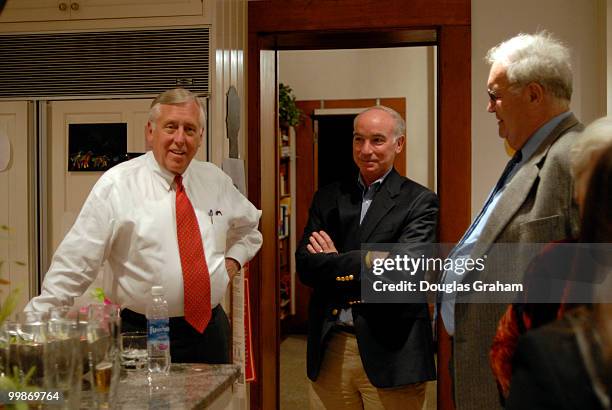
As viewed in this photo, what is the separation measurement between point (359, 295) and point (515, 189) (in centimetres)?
90

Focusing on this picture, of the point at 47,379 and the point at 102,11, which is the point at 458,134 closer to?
the point at 102,11

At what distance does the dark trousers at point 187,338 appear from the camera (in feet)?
5.70

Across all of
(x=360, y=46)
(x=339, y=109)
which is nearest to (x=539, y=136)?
(x=360, y=46)

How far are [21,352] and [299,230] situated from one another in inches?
150

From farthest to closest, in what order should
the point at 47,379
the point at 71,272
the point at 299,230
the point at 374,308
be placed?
the point at 299,230 → the point at 374,308 → the point at 71,272 → the point at 47,379

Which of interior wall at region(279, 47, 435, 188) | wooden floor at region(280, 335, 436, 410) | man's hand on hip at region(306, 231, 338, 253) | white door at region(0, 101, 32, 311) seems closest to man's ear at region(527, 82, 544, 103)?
man's hand on hip at region(306, 231, 338, 253)

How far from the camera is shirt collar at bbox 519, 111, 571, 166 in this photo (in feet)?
3.50

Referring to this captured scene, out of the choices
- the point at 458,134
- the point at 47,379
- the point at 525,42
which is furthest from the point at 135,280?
the point at 458,134

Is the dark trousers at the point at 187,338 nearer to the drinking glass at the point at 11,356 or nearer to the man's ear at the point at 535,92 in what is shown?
the drinking glass at the point at 11,356

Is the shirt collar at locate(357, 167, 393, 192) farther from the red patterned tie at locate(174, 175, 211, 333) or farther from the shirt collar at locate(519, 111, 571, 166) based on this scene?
the shirt collar at locate(519, 111, 571, 166)

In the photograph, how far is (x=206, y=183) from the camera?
6.49ft

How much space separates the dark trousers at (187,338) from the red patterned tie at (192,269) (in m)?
0.03

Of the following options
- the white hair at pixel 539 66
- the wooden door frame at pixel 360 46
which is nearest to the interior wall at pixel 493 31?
the wooden door frame at pixel 360 46

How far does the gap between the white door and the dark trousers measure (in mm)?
861
